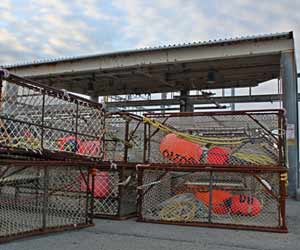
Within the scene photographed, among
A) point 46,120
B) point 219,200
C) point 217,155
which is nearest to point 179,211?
point 219,200

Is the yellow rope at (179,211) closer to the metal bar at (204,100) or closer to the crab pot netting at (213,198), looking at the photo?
the crab pot netting at (213,198)

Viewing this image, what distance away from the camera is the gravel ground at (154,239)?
604 centimetres

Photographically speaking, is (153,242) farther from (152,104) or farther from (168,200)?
(152,104)

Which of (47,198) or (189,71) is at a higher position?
(189,71)

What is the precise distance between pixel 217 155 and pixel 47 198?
3575mm

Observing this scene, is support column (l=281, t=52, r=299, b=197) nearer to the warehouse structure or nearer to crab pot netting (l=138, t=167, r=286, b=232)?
the warehouse structure

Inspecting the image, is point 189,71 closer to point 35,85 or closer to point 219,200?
point 219,200

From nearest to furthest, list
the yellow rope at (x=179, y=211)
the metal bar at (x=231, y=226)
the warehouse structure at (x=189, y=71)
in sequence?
the metal bar at (x=231, y=226) → the yellow rope at (x=179, y=211) → the warehouse structure at (x=189, y=71)

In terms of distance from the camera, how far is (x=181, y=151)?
8789 millimetres

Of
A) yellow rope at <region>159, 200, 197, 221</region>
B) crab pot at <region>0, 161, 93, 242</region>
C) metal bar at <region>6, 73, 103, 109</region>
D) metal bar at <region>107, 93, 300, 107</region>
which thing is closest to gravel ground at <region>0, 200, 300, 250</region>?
yellow rope at <region>159, 200, 197, 221</region>

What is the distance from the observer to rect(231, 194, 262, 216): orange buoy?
820 cm

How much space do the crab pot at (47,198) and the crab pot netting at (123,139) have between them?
4.31 ft

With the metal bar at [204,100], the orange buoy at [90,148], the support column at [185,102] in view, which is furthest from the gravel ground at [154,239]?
the support column at [185,102]

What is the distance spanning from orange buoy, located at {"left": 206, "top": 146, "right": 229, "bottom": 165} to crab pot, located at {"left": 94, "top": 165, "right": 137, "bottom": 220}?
179 cm
